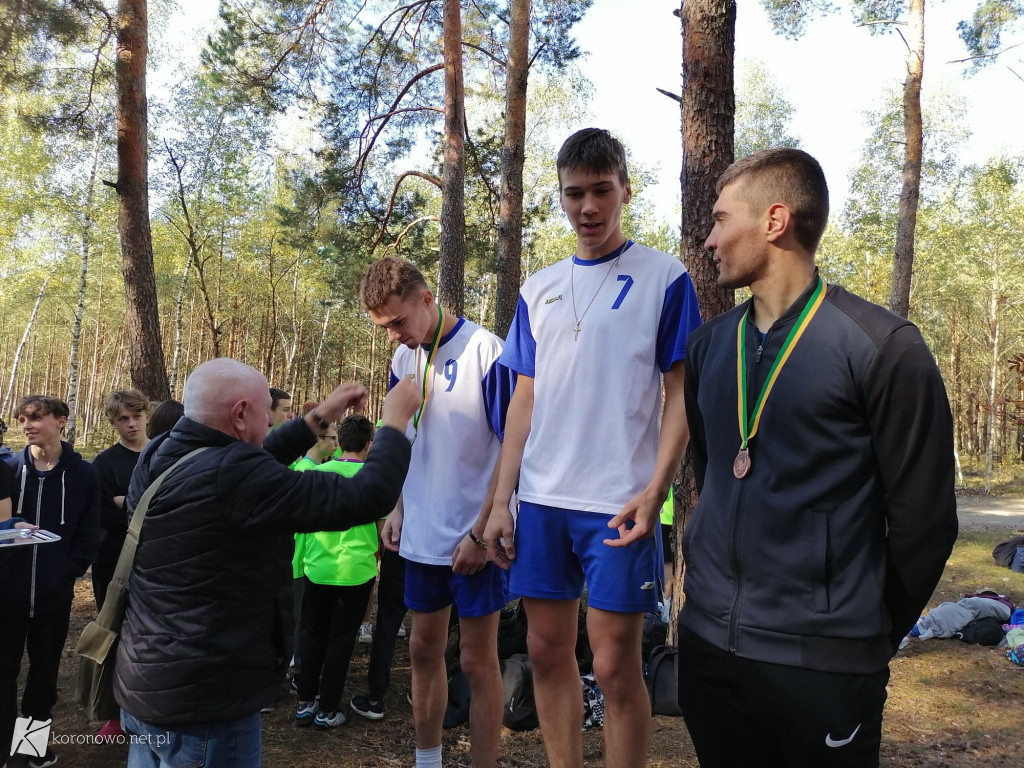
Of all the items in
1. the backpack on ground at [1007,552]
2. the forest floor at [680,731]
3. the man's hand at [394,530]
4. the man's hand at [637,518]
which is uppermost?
the man's hand at [637,518]

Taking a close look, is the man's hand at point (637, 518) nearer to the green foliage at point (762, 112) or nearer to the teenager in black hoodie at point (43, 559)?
the teenager in black hoodie at point (43, 559)

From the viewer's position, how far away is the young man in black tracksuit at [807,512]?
5.18ft

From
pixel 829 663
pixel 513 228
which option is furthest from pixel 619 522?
pixel 513 228

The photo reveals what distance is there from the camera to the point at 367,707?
4.61m

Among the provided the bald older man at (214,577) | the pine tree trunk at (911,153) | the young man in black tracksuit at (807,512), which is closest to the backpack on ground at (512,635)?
the bald older man at (214,577)

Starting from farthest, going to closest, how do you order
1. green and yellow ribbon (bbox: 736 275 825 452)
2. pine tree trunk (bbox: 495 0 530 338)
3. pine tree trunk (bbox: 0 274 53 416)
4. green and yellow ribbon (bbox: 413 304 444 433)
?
1. pine tree trunk (bbox: 0 274 53 416)
2. pine tree trunk (bbox: 495 0 530 338)
3. green and yellow ribbon (bbox: 413 304 444 433)
4. green and yellow ribbon (bbox: 736 275 825 452)

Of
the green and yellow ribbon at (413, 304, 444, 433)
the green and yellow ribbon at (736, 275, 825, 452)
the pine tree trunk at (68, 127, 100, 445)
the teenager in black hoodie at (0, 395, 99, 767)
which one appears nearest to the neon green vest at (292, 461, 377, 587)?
the teenager in black hoodie at (0, 395, 99, 767)

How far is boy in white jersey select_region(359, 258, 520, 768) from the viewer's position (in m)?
2.92

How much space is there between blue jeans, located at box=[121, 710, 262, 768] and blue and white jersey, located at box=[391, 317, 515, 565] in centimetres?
98

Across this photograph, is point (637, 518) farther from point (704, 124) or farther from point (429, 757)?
point (704, 124)

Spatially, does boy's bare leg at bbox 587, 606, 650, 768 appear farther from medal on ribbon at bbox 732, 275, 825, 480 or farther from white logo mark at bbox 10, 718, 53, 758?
white logo mark at bbox 10, 718, 53, 758

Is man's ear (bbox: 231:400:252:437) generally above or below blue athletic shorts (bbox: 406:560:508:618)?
above

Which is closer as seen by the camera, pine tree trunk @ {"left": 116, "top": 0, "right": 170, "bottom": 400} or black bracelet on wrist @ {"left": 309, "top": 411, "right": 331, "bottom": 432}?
black bracelet on wrist @ {"left": 309, "top": 411, "right": 331, "bottom": 432}

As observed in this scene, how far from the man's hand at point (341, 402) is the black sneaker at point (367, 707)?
103 inches
